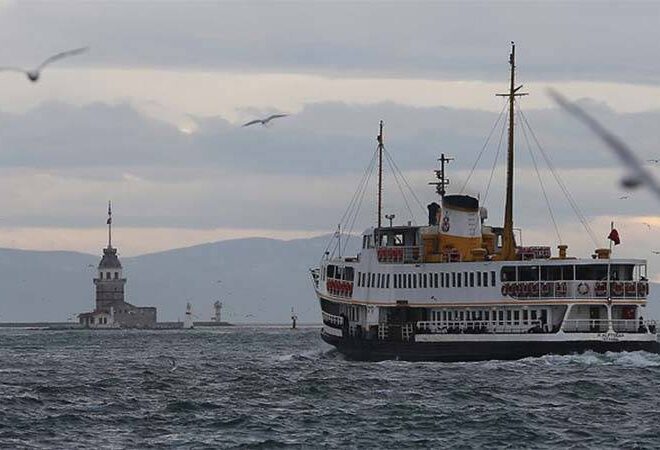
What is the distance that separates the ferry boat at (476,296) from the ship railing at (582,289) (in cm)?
6

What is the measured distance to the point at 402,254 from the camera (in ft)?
338

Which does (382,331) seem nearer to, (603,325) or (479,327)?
(479,327)

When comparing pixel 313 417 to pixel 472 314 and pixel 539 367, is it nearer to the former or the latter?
pixel 539 367

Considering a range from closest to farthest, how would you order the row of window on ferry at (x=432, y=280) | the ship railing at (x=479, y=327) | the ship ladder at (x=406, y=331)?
the ship railing at (x=479, y=327) < the row of window on ferry at (x=432, y=280) < the ship ladder at (x=406, y=331)

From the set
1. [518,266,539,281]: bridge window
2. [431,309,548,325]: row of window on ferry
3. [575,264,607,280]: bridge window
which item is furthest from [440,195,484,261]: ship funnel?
[575,264,607,280]: bridge window

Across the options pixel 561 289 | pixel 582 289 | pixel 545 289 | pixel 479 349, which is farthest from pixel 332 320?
pixel 582 289

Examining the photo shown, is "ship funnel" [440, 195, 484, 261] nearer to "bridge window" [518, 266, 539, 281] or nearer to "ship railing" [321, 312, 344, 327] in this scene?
"bridge window" [518, 266, 539, 281]

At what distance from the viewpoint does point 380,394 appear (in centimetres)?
7494

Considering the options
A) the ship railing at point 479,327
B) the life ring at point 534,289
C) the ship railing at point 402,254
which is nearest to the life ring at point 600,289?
the life ring at point 534,289

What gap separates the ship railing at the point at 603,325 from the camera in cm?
9481

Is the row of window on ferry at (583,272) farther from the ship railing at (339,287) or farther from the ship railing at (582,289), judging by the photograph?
the ship railing at (339,287)

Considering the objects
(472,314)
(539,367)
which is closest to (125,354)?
(472,314)

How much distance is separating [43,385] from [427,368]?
2155cm

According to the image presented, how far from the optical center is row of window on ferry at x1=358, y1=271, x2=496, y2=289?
98.3 meters
